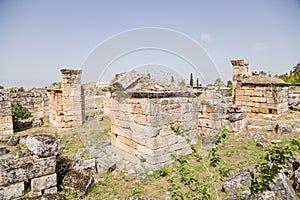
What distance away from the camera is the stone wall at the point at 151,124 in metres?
5.55

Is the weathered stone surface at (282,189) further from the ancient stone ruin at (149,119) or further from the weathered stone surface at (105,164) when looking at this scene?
the weathered stone surface at (105,164)

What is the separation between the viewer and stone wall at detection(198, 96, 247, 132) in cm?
796

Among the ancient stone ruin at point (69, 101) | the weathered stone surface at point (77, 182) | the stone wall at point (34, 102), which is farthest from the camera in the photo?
the stone wall at point (34, 102)

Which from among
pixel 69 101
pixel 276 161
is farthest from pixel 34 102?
pixel 276 161

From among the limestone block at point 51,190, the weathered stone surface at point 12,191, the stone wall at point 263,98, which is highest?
the stone wall at point 263,98

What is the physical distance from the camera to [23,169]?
407 cm

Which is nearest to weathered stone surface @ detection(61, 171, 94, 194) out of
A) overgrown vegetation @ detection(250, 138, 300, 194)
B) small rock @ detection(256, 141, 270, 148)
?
overgrown vegetation @ detection(250, 138, 300, 194)

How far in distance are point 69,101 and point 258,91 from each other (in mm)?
9606

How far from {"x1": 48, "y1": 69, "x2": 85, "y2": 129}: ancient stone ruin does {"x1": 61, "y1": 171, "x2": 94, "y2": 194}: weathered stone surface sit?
628 centimetres

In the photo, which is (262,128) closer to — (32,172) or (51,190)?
(51,190)

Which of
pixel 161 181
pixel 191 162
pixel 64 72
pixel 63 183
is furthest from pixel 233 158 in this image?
pixel 64 72

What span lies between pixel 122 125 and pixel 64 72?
5.31 metres

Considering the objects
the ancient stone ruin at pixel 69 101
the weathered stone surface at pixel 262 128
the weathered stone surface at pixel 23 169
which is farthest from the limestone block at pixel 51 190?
the weathered stone surface at pixel 262 128

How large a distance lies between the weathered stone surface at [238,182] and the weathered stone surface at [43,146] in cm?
354
